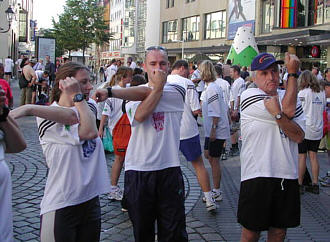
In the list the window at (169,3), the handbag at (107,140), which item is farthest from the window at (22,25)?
the handbag at (107,140)

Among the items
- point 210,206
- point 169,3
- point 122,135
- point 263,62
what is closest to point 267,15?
point 169,3

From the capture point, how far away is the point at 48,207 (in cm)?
307

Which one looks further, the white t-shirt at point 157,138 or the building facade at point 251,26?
the building facade at point 251,26

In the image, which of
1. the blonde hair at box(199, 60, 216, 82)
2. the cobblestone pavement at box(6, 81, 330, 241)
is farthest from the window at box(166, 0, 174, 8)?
the blonde hair at box(199, 60, 216, 82)

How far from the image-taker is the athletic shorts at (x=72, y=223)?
302 cm

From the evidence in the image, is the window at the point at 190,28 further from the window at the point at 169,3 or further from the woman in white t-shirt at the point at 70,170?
the woman in white t-shirt at the point at 70,170

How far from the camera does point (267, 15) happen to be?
33.5 meters

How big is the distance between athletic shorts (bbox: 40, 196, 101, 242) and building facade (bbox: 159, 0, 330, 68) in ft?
69.8

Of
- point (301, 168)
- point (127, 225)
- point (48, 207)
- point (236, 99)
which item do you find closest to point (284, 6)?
point (236, 99)

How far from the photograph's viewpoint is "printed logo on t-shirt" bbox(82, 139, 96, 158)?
3.18m

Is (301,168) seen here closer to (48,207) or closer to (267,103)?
(267,103)

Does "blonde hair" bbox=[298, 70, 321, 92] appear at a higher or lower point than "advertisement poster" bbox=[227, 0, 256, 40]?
lower

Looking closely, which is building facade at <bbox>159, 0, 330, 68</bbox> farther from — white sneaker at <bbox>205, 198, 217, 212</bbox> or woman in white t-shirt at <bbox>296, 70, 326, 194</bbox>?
white sneaker at <bbox>205, 198, 217, 212</bbox>

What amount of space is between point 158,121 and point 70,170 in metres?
0.89
